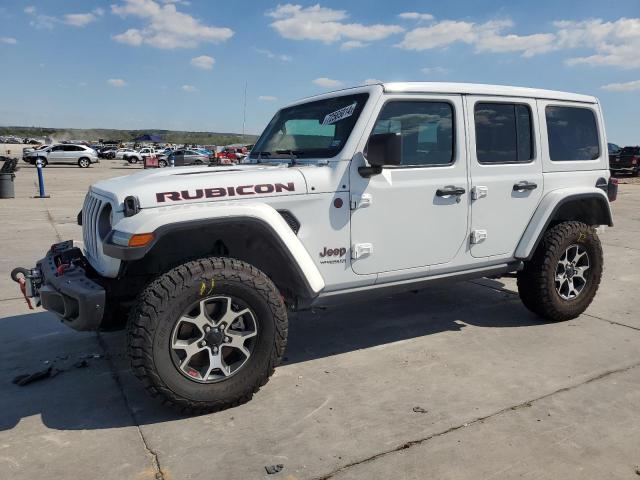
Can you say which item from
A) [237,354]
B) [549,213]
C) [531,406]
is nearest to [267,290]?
[237,354]

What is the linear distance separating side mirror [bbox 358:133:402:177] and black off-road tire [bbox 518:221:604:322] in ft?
6.30

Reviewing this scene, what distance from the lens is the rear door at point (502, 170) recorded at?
391 centimetres

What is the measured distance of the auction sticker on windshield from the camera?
3549mm

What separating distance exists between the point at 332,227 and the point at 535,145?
2030mm

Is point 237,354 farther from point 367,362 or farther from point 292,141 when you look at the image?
point 292,141

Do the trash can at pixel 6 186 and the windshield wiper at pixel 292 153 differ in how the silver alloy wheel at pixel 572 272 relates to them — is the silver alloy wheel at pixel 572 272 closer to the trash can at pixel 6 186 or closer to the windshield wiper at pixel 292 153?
the windshield wiper at pixel 292 153

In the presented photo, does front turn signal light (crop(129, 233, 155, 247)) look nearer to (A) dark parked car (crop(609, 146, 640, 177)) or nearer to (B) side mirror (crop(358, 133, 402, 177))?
(B) side mirror (crop(358, 133, 402, 177))

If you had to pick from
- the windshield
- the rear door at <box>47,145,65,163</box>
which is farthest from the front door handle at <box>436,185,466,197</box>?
the rear door at <box>47,145,65,163</box>

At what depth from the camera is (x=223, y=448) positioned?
268cm

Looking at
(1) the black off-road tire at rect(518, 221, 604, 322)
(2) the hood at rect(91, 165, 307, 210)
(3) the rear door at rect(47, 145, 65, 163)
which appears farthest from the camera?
(3) the rear door at rect(47, 145, 65, 163)

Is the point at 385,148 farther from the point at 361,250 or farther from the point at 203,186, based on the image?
the point at 203,186

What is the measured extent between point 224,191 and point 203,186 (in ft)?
0.40

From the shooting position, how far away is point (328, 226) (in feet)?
10.9

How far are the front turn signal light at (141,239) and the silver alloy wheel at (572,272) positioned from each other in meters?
3.39
